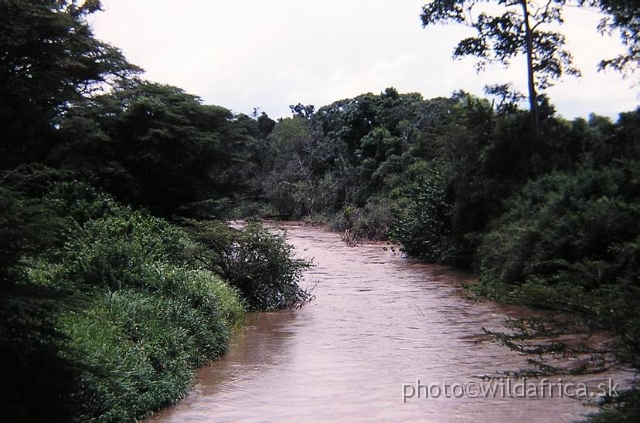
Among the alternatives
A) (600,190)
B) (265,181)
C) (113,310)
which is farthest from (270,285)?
(265,181)

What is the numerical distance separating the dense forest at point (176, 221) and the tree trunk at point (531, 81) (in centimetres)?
8

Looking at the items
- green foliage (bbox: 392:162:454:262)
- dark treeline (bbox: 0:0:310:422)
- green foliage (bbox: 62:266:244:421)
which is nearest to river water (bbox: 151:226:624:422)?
green foliage (bbox: 62:266:244:421)

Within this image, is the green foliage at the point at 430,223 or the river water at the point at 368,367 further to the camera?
the green foliage at the point at 430,223

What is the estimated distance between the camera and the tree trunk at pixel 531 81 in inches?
885

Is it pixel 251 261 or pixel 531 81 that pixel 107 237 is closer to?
pixel 251 261

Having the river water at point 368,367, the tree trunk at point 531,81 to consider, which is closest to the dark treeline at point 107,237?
the river water at point 368,367

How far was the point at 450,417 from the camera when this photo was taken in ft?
24.3

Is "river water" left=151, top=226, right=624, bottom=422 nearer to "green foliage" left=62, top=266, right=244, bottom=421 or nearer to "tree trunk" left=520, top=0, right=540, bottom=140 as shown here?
"green foliage" left=62, top=266, right=244, bottom=421

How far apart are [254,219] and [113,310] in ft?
26.0

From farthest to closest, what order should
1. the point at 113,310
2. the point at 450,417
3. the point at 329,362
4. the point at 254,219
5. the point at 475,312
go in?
the point at 254,219 < the point at 475,312 < the point at 329,362 < the point at 113,310 < the point at 450,417

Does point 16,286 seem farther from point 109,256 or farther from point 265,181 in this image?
point 265,181

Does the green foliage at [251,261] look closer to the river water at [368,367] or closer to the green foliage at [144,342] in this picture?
the river water at [368,367]

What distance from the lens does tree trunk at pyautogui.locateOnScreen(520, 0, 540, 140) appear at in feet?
73.8

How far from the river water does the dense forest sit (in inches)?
26.8
